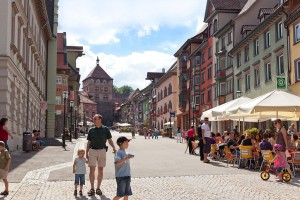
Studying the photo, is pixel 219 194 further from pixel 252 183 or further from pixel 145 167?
pixel 145 167

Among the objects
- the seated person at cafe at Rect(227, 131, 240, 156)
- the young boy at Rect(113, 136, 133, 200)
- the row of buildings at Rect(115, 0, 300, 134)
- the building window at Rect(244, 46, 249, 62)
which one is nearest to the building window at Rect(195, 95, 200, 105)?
the row of buildings at Rect(115, 0, 300, 134)

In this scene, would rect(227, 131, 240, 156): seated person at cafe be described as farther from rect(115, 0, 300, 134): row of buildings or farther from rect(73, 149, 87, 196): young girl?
rect(73, 149, 87, 196): young girl

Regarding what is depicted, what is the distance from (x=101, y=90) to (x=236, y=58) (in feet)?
450

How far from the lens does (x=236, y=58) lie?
42688 millimetres

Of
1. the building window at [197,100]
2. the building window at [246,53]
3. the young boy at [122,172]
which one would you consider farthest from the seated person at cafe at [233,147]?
the building window at [197,100]

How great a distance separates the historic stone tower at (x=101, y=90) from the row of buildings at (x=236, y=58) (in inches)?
3838

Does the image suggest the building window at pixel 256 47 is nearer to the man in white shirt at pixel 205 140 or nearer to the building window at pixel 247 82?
the building window at pixel 247 82

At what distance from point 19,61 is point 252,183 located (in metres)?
17.2

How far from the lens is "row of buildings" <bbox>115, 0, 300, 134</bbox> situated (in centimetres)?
3006

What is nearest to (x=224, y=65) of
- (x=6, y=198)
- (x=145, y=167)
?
(x=145, y=167)

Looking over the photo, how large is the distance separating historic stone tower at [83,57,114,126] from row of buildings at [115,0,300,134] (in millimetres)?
97496

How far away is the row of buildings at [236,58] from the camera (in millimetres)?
30062

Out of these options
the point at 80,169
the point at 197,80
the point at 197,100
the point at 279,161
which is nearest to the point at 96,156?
the point at 80,169

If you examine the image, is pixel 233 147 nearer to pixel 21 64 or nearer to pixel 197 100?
pixel 21 64
